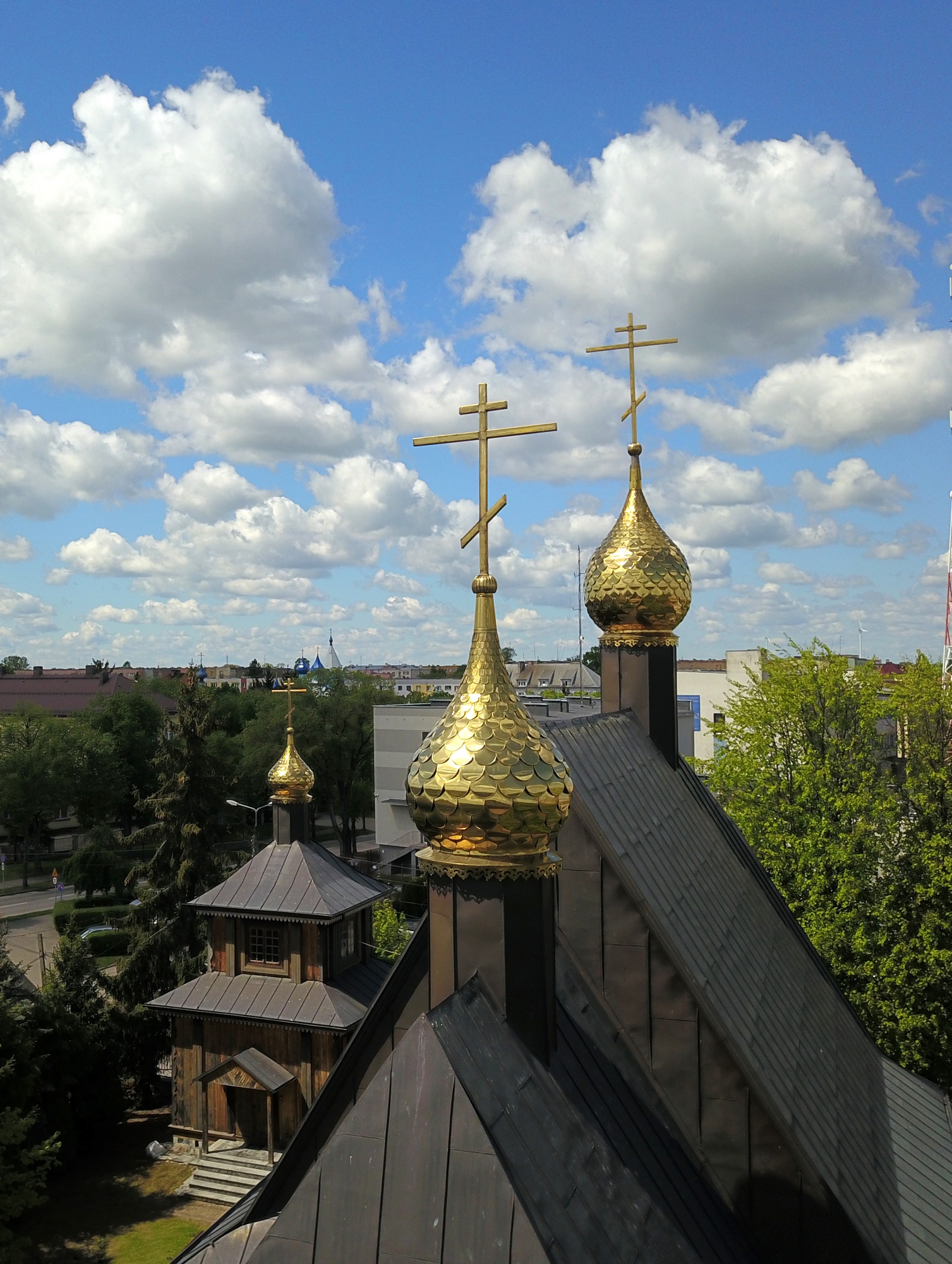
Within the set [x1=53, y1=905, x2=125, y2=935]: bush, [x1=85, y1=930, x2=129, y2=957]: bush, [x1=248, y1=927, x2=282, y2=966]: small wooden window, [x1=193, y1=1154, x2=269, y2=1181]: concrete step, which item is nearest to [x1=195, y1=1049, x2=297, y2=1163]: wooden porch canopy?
[x1=193, y1=1154, x2=269, y2=1181]: concrete step

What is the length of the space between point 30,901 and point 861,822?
41577mm

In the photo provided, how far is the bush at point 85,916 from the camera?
123 ft

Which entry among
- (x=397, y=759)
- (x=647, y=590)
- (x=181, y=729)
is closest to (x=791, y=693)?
(x=647, y=590)

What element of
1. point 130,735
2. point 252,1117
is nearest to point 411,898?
point 252,1117

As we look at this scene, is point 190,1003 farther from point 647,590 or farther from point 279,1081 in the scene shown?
point 647,590

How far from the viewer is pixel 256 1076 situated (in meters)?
20.0

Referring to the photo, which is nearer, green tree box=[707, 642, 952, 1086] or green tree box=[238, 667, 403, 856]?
green tree box=[707, 642, 952, 1086]

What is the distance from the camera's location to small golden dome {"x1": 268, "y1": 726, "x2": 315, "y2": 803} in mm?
22734

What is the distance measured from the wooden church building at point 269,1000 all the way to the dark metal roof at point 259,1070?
0.09 ft

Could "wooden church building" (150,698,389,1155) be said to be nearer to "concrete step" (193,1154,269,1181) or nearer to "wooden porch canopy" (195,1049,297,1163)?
"wooden porch canopy" (195,1049,297,1163)

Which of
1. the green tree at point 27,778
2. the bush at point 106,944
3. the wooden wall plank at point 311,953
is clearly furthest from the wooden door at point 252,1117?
the green tree at point 27,778

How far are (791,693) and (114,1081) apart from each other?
61.7 ft

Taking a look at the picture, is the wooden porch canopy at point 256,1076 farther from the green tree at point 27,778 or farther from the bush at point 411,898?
the green tree at point 27,778

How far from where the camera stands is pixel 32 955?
1415 inches
